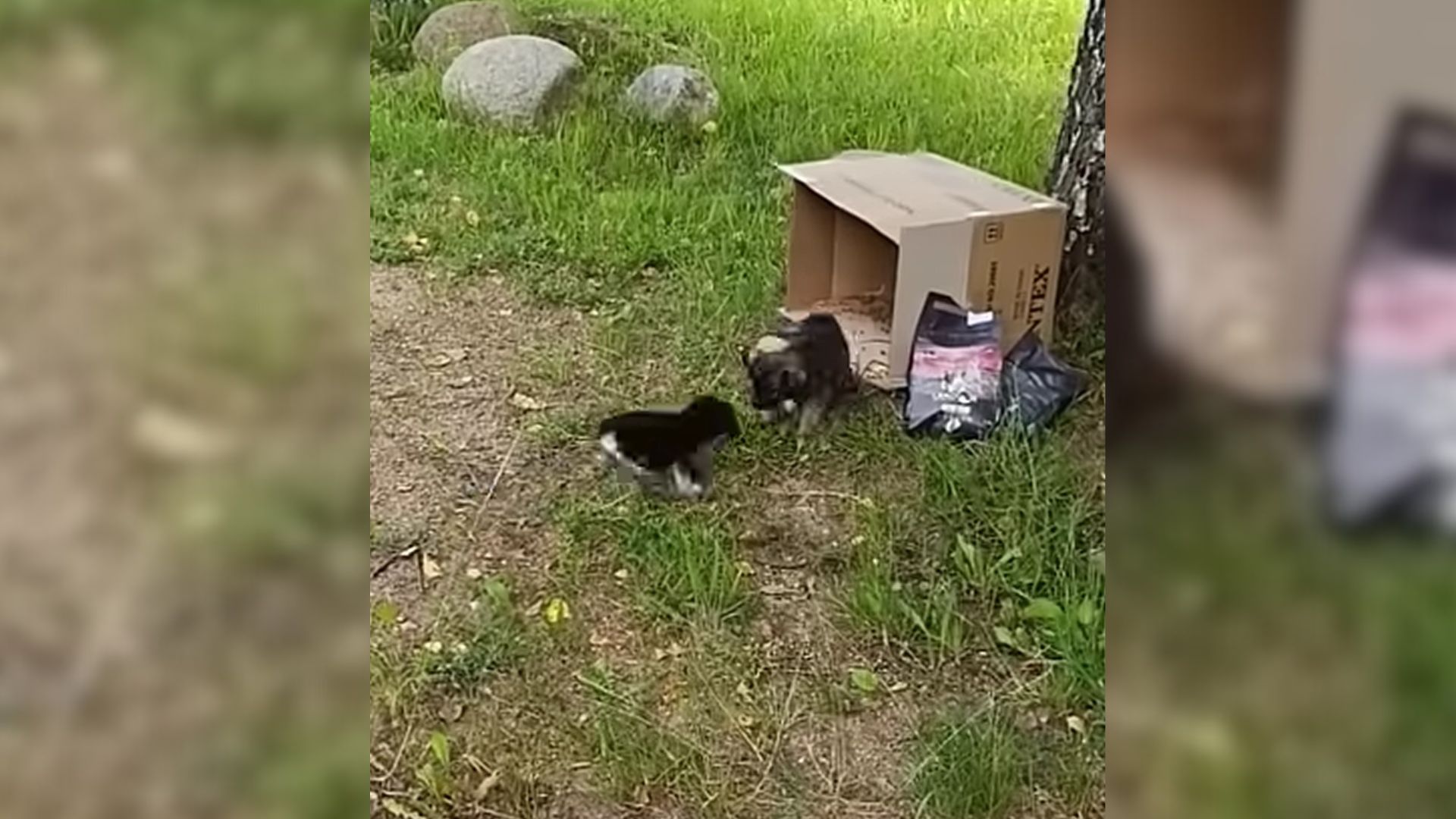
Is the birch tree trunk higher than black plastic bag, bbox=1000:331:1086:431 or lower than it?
higher

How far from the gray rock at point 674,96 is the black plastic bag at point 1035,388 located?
1394mm

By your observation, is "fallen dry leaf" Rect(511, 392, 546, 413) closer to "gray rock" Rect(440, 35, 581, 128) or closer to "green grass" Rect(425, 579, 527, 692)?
"green grass" Rect(425, 579, 527, 692)

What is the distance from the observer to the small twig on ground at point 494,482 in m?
1.92

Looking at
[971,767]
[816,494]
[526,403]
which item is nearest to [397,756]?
[971,767]

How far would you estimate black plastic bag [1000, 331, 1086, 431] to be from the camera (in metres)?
2.09

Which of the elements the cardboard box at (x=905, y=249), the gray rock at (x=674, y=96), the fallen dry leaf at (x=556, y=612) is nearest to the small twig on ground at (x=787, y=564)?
the fallen dry leaf at (x=556, y=612)

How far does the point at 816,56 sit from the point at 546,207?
3.76 ft
